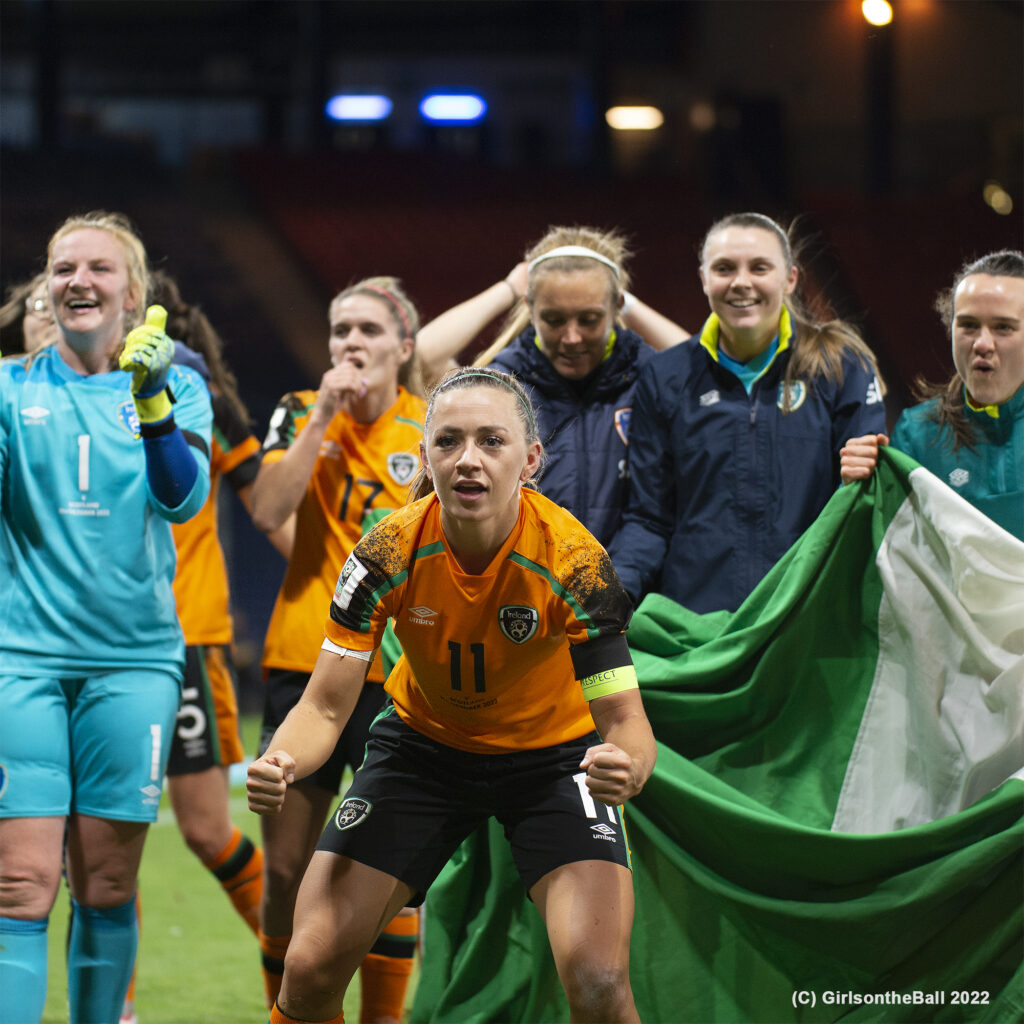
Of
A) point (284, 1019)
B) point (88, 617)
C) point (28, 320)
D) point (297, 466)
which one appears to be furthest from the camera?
point (28, 320)

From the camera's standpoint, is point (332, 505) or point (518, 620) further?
point (332, 505)

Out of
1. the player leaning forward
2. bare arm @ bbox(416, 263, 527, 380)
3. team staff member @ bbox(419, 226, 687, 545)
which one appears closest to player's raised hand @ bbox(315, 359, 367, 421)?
team staff member @ bbox(419, 226, 687, 545)

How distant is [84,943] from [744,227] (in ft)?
8.13

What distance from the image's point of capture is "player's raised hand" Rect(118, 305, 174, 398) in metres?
2.80

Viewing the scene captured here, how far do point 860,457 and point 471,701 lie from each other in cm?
125

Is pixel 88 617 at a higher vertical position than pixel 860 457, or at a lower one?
lower

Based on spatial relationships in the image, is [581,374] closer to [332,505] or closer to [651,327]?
[651,327]

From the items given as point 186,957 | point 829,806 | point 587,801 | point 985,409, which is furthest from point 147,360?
point 186,957

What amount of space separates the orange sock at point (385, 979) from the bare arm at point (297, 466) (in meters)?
1.17

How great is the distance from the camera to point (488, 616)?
2.67m

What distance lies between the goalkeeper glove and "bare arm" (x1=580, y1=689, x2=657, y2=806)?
1210 mm

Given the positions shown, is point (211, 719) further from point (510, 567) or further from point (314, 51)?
point (314, 51)

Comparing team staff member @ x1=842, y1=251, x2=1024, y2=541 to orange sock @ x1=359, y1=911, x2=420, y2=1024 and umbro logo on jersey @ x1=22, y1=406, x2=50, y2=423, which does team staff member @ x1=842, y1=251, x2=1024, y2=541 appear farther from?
umbro logo on jersey @ x1=22, y1=406, x2=50, y2=423

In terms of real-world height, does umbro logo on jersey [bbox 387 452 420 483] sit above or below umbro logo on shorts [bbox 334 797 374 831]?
above
